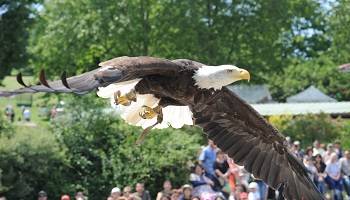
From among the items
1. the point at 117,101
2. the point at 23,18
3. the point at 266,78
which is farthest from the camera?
the point at 266,78

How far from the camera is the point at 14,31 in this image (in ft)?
57.9

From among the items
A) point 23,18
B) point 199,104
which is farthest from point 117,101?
point 23,18

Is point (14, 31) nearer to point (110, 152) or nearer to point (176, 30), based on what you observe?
point (110, 152)

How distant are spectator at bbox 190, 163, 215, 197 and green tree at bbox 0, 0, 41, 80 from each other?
7471mm

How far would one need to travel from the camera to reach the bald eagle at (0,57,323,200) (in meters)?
5.76

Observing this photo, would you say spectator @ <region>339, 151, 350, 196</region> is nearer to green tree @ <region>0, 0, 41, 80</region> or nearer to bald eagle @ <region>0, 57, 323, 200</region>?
bald eagle @ <region>0, 57, 323, 200</region>

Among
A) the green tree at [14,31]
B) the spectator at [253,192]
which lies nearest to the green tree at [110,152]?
the spectator at [253,192]

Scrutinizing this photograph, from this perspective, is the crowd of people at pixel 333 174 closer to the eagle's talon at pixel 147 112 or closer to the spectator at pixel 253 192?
the spectator at pixel 253 192

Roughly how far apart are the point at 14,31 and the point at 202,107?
36.2 feet

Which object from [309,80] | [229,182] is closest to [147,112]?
[229,182]

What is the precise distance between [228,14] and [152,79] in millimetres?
17742

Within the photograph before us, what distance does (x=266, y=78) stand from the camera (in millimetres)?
27219

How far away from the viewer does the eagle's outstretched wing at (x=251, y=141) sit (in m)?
7.45

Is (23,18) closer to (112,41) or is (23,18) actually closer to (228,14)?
(112,41)
